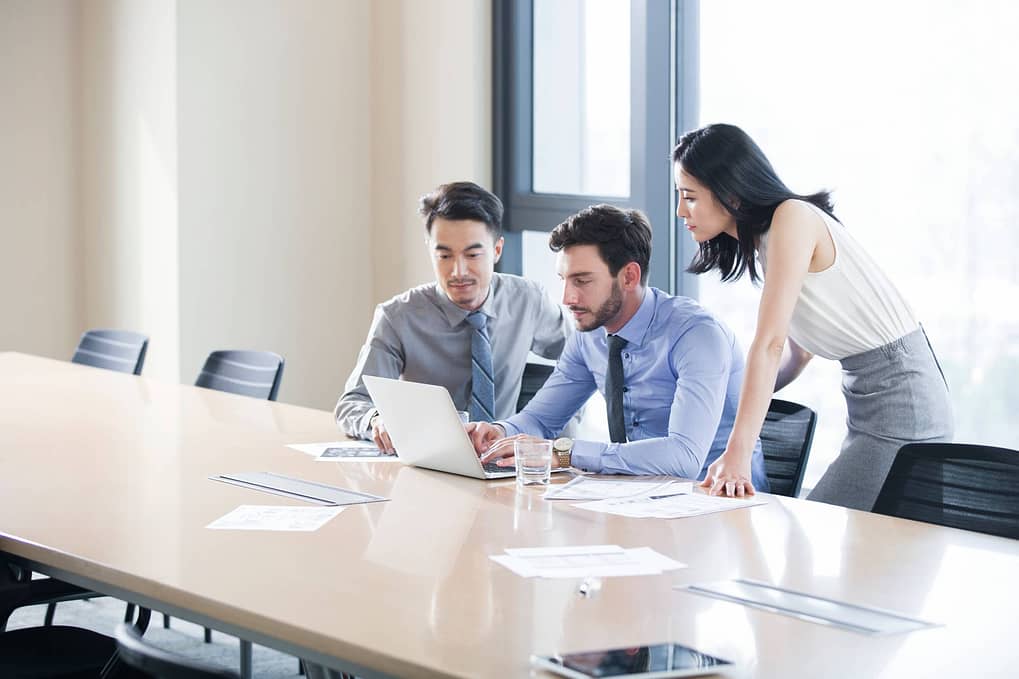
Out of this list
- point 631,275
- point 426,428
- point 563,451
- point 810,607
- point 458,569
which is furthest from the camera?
point 631,275

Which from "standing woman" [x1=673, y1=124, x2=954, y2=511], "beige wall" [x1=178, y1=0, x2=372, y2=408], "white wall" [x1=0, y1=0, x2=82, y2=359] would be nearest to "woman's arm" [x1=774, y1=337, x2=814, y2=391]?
"standing woman" [x1=673, y1=124, x2=954, y2=511]

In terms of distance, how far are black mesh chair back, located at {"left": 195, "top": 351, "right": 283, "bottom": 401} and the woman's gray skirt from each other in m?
1.90

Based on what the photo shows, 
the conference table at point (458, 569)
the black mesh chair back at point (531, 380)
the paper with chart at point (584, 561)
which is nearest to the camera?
the conference table at point (458, 569)

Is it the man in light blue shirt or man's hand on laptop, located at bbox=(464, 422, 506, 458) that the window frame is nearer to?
the man in light blue shirt

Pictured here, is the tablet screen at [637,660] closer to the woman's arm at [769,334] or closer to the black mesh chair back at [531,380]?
the woman's arm at [769,334]

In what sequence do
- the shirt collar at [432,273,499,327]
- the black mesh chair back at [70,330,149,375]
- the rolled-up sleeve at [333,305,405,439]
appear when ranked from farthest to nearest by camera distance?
the black mesh chair back at [70,330,149,375] → the shirt collar at [432,273,499,327] → the rolled-up sleeve at [333,305,405,439]

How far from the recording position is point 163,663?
5.21 feet

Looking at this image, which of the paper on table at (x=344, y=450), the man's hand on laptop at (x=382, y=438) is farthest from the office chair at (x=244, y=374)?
the man's hand on laptop at (x=382, y=438)

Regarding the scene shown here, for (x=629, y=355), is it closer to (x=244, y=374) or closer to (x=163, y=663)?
(x=244, y=374)

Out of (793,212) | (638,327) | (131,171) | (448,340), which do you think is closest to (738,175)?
(793,212)

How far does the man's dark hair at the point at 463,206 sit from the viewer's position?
3707 millimetres

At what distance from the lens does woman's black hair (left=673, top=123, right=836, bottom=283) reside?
3234 millimetres

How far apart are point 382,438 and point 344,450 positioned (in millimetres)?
129

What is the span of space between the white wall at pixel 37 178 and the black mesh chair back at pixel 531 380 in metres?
3.87
